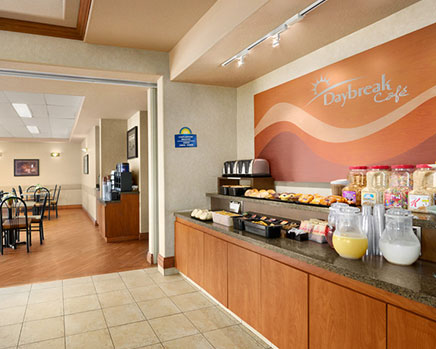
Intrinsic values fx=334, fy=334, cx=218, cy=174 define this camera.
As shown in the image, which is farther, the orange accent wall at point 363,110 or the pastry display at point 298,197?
the pastry display at point 298,197

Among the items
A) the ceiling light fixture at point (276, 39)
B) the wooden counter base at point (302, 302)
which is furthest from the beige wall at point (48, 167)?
the ceiling light fixture at point (276, 39)

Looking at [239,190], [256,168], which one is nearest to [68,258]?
[239,190]

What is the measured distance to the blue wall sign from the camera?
15.1ft

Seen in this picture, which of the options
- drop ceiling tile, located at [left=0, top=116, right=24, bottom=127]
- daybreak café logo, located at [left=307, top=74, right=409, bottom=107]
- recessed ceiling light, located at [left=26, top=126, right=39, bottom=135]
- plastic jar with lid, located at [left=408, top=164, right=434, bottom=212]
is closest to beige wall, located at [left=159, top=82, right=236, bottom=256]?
daybreak café logo, located at [left=307, top=74, right=409, bottom=107]

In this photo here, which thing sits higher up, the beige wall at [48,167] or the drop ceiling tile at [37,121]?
the drop ceiling tile at [37,121]

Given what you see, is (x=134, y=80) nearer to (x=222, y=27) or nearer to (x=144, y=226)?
(x=222, y=27)

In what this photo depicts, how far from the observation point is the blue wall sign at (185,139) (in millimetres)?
4613

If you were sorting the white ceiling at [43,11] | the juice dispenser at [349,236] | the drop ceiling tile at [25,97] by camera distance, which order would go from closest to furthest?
the juice dispenser at [349,236]
the white ceiling at [43,11]
the drop ceiling tile at [25,97]

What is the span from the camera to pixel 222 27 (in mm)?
3082

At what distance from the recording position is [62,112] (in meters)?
8.21

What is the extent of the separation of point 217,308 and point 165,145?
7.22ft

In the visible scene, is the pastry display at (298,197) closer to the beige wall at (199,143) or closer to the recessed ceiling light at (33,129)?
the beige wall at (199,143)

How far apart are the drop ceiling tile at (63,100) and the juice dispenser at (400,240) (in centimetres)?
626

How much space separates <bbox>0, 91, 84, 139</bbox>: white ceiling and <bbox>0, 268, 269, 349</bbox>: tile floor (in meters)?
4.01
